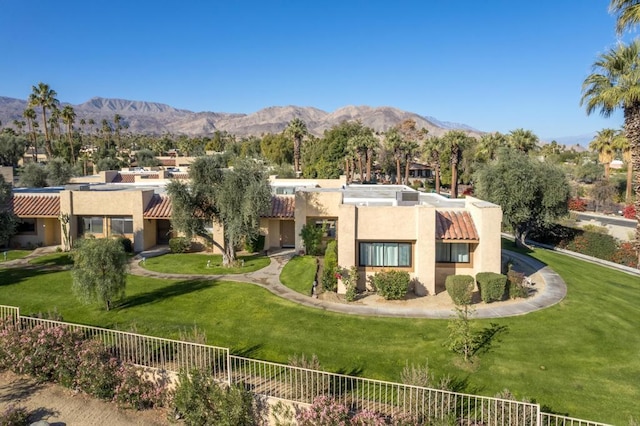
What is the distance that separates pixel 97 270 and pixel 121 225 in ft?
46.6

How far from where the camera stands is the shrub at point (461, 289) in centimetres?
1948

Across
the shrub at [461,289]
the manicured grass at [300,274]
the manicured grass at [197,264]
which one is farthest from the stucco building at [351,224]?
the manicured grass at [197,264]

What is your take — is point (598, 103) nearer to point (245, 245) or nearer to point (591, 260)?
point (591, 260)

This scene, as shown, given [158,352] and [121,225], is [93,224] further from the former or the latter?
[158,352]

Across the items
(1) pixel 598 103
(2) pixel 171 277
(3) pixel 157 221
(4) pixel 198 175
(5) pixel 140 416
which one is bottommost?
(5) pixel 140 416

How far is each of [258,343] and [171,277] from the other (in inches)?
436

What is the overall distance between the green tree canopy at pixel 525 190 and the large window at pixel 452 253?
38.9ft

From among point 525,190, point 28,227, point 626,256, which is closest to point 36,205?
point 28,227

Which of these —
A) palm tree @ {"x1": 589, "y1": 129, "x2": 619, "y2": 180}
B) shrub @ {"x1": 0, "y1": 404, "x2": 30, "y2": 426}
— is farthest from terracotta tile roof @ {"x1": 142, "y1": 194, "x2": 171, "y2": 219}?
palm tree @ {"x1": 589, "y1": 129, "x2": 619, "y2": 180}

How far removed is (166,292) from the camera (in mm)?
22328

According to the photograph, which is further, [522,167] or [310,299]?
[522,167]

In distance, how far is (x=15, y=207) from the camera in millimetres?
32031

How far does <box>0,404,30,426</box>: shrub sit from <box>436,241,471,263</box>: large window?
61.5 feet


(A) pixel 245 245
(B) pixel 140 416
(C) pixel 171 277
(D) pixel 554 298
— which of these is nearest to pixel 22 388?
(B) pixel 140 416
